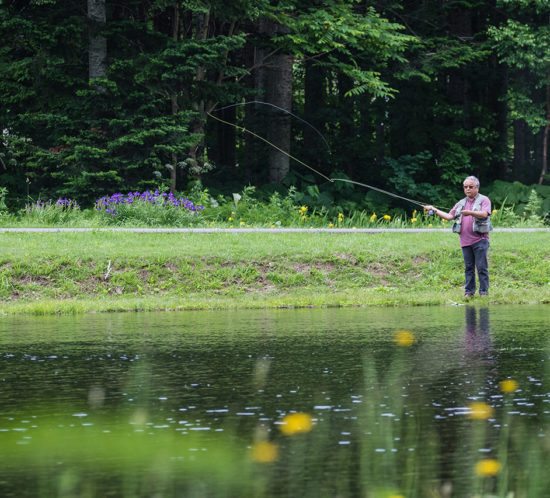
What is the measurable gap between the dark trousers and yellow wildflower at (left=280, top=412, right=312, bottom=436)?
9.31 meters

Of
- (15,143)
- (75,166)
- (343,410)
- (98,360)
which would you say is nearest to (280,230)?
(75,166)

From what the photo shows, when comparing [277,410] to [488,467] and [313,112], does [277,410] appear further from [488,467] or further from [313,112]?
[313,112]

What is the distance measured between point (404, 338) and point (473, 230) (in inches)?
190

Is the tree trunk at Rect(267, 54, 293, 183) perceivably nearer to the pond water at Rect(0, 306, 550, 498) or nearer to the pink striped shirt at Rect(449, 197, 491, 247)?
the pink striped shirt at Rect(449, 197, 491, 247)

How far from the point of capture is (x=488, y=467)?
6.12 m

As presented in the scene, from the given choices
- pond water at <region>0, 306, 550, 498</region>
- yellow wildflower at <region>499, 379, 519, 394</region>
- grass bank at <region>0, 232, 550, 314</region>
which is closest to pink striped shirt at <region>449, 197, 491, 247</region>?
grass bank at <region>0, 232, 550, 314</region>

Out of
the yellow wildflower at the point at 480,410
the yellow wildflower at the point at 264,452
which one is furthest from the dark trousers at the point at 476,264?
the yellow wildflower at the point at 264,452

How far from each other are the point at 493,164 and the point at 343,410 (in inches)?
1265

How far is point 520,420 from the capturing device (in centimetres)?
762

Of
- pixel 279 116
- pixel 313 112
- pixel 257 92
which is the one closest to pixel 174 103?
pixel 257 92

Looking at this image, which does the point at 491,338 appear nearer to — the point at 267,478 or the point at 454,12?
the point at 267,478

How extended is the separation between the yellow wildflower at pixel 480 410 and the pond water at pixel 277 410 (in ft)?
0.04

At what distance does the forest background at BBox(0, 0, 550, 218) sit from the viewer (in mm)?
28859

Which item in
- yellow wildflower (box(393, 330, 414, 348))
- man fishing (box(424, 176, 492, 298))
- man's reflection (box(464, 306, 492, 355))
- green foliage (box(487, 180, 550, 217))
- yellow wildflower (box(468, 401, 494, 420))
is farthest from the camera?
green foliage (box(487, 180, 550, 217))
